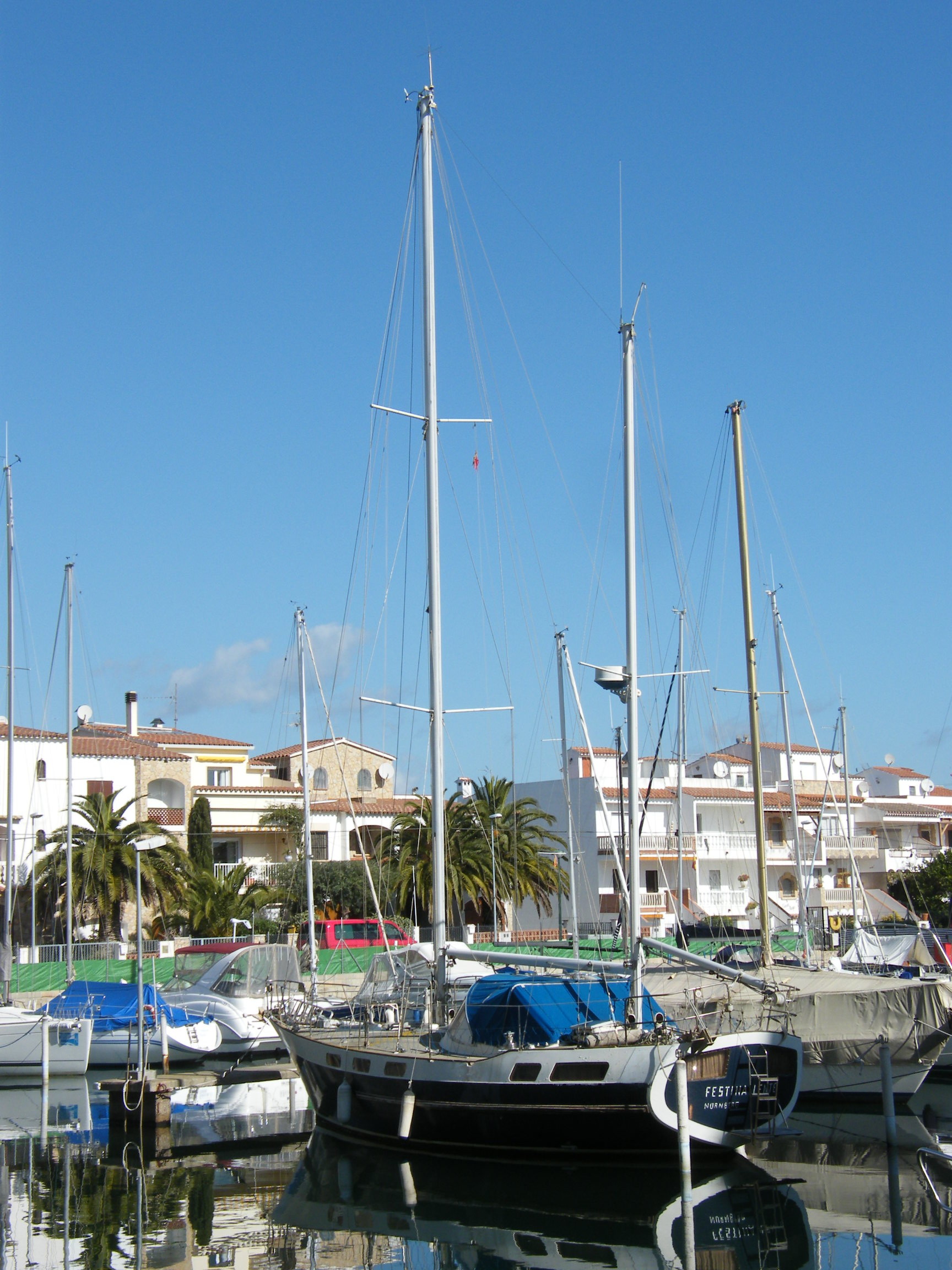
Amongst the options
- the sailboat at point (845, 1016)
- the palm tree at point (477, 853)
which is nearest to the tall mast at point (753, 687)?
the sailboat at point (845, 1016)

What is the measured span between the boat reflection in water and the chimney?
5055cm

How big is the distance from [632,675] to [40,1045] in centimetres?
1809

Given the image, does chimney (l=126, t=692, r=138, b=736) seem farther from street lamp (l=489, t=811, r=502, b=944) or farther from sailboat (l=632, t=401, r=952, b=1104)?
sailboat (l=632, t=401, r=952, b=1104)

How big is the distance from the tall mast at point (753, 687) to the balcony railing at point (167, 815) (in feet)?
116

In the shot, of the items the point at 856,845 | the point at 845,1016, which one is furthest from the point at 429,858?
the point at 856,845

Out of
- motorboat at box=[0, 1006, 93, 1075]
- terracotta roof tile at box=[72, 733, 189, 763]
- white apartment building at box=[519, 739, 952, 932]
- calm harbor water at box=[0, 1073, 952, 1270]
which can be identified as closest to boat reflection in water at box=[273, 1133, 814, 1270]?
calm harbor water at box=[0, 1073, 952, 1270]

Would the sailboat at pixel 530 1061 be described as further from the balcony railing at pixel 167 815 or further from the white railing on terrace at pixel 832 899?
the white railing on terrace at pixel 832 899

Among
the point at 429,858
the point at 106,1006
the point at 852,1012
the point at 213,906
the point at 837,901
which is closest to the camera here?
the point at 852,1012

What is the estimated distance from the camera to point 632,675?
23266mm

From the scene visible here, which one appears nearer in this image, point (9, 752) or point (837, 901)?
point (9, 752)

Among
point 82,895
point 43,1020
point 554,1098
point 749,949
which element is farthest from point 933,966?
point 82,895

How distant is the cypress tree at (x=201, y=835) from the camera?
177 feet

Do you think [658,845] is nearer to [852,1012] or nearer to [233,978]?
[233,978]

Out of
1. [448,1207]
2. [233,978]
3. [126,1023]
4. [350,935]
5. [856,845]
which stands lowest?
[448,1207]
